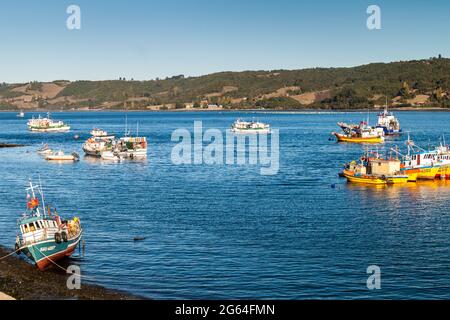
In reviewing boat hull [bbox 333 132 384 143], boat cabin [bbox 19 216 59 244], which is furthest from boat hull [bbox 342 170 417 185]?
boat hull [bbox 333 132 384 143]

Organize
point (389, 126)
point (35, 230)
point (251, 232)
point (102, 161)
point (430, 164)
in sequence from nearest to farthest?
point (35, 230)
point (251, 232)
point (430, 164)
point (102, 161)
point (389, 126)

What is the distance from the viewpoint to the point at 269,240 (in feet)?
167

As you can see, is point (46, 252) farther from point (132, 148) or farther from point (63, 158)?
point (132, 148)

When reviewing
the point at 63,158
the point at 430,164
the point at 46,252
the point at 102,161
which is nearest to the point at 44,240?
the point at 46,252

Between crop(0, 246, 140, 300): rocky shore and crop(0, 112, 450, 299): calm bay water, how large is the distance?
1640 mm

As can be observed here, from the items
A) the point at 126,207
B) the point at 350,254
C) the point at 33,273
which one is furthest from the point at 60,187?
the point at 350,254

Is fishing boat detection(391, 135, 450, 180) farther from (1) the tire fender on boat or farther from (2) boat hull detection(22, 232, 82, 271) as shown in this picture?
(1) the tire fender on boat

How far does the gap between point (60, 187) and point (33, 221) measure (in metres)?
41.1

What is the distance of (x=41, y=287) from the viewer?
38.5 metres

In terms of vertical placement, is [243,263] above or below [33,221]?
below

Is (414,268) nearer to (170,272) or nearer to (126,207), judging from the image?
(170,272)

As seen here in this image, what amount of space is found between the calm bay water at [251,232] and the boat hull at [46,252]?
4.51 feet

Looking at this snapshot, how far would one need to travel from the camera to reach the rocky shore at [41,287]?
36656 mm

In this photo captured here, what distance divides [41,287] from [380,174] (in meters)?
54.8
